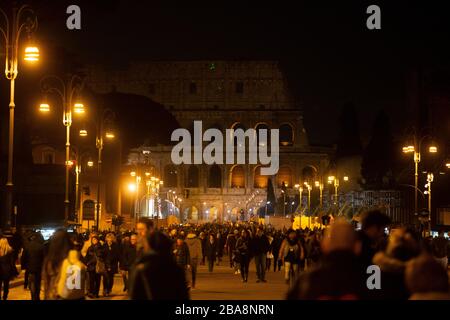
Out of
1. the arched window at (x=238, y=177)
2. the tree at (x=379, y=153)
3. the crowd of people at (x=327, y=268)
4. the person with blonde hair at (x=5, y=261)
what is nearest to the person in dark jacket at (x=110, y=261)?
the crowd of people at (x=327, y=268)

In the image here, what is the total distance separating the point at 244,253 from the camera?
27.0m

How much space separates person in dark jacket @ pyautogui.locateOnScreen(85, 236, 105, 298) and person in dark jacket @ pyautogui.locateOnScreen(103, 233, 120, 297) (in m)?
0.26

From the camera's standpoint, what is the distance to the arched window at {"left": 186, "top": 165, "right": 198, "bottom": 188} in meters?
132

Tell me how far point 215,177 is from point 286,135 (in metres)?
12.7

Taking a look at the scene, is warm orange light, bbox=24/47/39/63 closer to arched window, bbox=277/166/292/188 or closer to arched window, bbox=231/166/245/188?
arched window, bbox=277/166/292/188

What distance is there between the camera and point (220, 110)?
137 metres

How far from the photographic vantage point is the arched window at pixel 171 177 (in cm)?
13012

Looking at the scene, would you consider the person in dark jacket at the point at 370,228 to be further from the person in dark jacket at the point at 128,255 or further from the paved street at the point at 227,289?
the person in dark jacket at the point at 128,255

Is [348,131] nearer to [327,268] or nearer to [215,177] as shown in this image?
[215,177]

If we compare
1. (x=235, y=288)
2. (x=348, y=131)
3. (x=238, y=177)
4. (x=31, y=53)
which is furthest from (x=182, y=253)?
(x=238, y=177)

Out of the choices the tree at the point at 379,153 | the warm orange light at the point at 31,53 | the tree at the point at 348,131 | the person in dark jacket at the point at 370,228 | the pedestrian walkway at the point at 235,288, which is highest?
the tree at the point at 348,131

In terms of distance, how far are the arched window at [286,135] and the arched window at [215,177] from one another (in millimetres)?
10244
